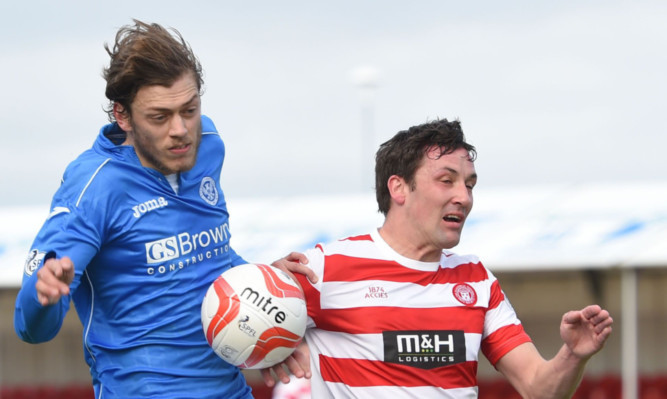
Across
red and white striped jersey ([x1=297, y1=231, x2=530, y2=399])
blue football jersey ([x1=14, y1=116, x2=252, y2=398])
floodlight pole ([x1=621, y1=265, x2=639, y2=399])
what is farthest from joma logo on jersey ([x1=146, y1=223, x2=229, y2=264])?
floodlight pole ([x1=621, y1=265, x2=639, y2=399])

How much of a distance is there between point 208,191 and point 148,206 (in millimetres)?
349

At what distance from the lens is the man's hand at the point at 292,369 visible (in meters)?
3.95

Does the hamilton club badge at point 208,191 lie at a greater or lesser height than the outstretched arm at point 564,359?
greater

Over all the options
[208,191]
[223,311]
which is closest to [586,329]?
[223,311]

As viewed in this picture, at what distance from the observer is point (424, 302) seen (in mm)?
4105

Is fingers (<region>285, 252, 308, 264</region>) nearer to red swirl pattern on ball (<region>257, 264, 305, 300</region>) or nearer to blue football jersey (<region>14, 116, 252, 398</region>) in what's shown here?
red swirl pattern on ball (<region>257, 264, 305, 300</region>)

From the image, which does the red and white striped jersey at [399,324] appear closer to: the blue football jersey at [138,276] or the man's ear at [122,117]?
the blue football jersey at [138,276]

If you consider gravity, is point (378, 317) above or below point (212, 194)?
below

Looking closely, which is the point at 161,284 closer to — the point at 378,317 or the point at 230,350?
the point at 230,350

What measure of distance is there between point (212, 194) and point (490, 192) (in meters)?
8.66

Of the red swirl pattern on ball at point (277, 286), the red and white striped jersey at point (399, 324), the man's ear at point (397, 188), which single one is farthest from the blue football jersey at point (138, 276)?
the man's ear at point (397, 188)

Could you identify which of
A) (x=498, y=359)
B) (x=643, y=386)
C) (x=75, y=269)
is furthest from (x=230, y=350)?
(x=643, y=386)

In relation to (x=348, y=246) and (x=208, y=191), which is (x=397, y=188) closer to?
(x=348, y=246)

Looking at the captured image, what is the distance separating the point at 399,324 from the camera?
406 cm
